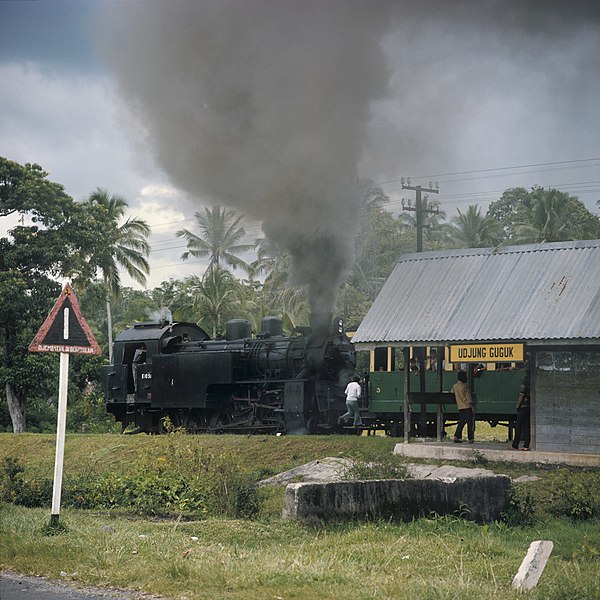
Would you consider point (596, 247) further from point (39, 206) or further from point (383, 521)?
point (39, 206)

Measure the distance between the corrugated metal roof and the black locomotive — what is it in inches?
157

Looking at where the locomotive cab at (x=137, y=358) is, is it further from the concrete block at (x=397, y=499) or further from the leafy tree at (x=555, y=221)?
the leafy tree at (x=555, y=221)

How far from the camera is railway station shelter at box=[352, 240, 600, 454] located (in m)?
16.8

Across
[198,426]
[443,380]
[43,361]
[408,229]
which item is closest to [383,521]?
[443,380]

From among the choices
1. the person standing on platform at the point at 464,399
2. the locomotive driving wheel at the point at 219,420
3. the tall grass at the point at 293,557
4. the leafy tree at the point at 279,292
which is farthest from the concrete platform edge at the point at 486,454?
the leafy tree at the point at 279,292

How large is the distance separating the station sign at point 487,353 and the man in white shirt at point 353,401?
5.28 meters

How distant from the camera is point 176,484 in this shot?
12.7 meters

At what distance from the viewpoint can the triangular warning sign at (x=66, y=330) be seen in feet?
34.9

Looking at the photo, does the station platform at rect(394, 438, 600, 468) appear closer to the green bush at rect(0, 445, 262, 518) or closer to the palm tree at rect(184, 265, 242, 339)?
the green bush at rect(0, 445, 262, 518)

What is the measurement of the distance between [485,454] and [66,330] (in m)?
9.44

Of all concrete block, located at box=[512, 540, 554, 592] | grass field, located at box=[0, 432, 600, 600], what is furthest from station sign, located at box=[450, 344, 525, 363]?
concrete block, located at box=[512, 540, 554, 592]

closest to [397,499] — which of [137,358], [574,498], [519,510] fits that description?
[519,510]

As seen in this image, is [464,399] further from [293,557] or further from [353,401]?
[293,557]

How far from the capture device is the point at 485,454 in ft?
57.6
